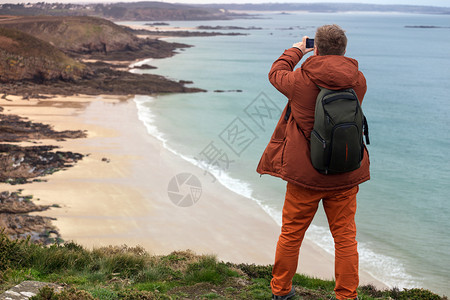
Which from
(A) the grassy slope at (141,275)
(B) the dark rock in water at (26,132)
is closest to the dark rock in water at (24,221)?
(A) the grassy slope at (141,275)

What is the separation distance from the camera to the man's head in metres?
2.94

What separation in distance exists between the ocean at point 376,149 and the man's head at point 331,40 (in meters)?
6.41

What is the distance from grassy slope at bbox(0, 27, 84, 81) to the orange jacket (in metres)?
26.4

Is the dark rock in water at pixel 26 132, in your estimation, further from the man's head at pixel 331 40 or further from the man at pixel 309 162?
the man's head at pixel 331 40

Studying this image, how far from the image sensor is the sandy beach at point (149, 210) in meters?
9.02

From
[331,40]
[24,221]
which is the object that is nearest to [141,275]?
[331,40]

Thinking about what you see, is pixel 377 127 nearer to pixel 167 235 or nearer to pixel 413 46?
pixel 167 235

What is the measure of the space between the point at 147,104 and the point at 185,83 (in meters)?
8.45

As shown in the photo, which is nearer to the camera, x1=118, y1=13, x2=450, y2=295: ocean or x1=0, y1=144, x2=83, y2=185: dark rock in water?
x1=118, y1=13, x2=450, y2=295: ocean

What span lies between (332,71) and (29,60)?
90.3 ft

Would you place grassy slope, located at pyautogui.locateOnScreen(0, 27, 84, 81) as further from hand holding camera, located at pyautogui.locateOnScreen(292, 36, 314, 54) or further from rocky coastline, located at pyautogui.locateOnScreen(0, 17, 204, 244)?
hand holding camera, located at pyautogui.locateOnScreen(292, 36, 314, 54)

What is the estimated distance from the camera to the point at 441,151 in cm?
2039

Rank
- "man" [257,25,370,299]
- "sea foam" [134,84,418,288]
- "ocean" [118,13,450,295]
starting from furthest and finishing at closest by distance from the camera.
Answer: "ocean" [118,13,450,295]
"sea foam" [134,84,418,288]
"man" [257,25,370,299]

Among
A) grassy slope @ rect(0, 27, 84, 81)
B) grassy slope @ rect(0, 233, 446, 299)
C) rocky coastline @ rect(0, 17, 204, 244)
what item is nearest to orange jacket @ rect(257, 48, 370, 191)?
grassy slope @ rect(0, 233, 446, 299)
